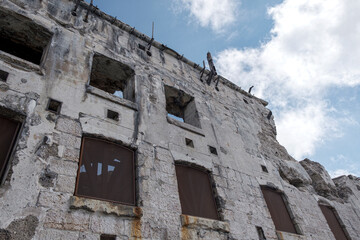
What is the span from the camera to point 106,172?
4.44 metres

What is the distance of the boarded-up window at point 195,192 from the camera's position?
5.03 meters

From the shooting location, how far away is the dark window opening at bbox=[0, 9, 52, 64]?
548cm

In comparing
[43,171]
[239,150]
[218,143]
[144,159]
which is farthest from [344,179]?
[43,171]

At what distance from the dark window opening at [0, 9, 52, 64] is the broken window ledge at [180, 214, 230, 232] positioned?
16.0ft

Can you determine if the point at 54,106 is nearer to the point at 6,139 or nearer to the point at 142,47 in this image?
the point at 6,139

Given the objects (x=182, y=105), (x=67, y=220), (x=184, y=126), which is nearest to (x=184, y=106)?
(x=182, y=105)

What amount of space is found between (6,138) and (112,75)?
138 inches

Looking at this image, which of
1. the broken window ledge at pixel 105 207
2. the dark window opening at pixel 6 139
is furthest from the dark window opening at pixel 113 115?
the broken window ledge at pixel 105 207

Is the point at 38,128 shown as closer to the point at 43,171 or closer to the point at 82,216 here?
the point at 43,171

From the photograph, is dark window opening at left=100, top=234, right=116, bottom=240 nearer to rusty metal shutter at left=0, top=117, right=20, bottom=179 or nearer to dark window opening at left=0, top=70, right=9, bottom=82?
rusty metal shutter at left=0, top=117, right=20, bottom=179

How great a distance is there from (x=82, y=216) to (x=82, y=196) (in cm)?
37

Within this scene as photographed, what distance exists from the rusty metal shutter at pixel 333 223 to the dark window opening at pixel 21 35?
904 centimetres

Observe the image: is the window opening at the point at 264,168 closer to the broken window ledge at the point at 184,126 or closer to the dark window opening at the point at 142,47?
the broken window ledge at the point at 184,126

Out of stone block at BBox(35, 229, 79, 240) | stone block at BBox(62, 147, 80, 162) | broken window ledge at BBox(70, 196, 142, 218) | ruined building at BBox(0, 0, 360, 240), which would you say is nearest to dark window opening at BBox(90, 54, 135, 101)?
ruined building at BBox(0, 0, 360, 240)
